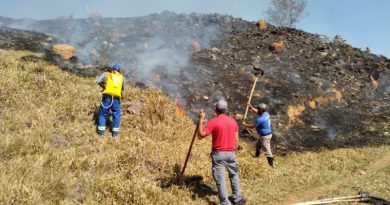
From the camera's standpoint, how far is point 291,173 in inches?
440

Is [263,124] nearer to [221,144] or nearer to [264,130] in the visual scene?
[264,130]

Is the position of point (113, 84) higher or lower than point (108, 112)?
higher

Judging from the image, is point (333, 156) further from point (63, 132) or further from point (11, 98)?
point (11, 98)

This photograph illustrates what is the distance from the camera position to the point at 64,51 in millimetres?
16766

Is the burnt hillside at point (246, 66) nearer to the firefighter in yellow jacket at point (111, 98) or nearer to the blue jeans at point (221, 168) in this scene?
the firefighter in yellow jacket at point (111, 98)

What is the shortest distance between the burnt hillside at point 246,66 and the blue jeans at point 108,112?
4.57m

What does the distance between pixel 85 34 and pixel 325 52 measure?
12.7m

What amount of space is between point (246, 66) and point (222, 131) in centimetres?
1328

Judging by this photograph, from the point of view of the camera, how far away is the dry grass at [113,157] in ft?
24.7

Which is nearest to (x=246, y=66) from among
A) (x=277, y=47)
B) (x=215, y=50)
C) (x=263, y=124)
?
(x=215, y=50)

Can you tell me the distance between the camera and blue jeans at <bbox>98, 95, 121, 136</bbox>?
406 inches

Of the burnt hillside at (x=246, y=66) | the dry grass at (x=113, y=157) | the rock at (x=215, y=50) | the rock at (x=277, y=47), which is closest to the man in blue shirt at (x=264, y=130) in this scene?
the dry grass at (x=113, y=157)

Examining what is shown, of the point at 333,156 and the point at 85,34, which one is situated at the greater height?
the point at 85,34

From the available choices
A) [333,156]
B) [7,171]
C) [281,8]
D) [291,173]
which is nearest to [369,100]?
[333,156]
